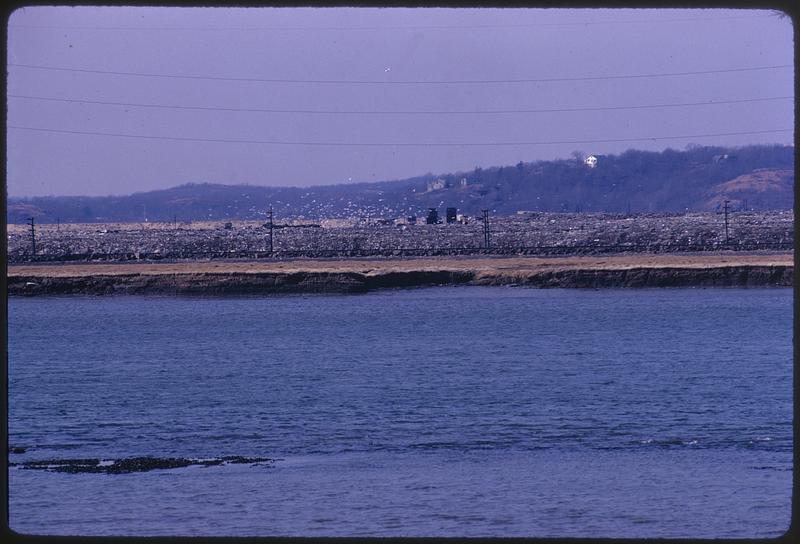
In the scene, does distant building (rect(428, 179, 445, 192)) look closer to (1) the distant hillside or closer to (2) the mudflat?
(1) the distant hillside

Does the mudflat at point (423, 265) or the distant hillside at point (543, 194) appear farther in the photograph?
the distant hillside at point (543, 194)

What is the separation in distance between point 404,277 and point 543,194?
108293 mm

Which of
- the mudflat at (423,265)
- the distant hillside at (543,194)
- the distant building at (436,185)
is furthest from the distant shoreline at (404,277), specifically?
the distant building at (436,185)

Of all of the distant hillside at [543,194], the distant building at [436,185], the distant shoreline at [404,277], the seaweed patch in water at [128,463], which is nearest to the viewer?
the seaweed patch in water at [128,463]

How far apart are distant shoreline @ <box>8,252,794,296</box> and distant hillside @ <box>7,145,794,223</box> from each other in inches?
3046

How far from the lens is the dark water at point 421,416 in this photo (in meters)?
14.3

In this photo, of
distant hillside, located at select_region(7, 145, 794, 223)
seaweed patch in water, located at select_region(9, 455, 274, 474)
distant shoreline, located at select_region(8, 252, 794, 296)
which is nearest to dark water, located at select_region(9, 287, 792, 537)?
seaweed patch in water, located at select_region(9, 455, 274, 474)

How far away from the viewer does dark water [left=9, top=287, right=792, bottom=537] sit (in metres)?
14.3

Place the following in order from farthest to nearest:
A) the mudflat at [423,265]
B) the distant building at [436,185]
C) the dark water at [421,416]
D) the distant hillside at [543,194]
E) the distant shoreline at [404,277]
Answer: the distant building at [436,185]
the distant hillside at [543,194]
the mudflat at [423,265]
the distant shoreline at [404,277]
the dark water at [421,416]

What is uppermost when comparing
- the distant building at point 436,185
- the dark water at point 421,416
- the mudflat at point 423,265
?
the distant building at point 436,185

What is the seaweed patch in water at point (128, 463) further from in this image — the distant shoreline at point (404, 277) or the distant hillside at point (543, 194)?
the distant hillside at point (543, 194)

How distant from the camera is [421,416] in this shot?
25.5 meters

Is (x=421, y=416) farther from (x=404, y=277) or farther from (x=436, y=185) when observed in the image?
(x=436, y=185)

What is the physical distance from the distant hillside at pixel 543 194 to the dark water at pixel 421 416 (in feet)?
296
